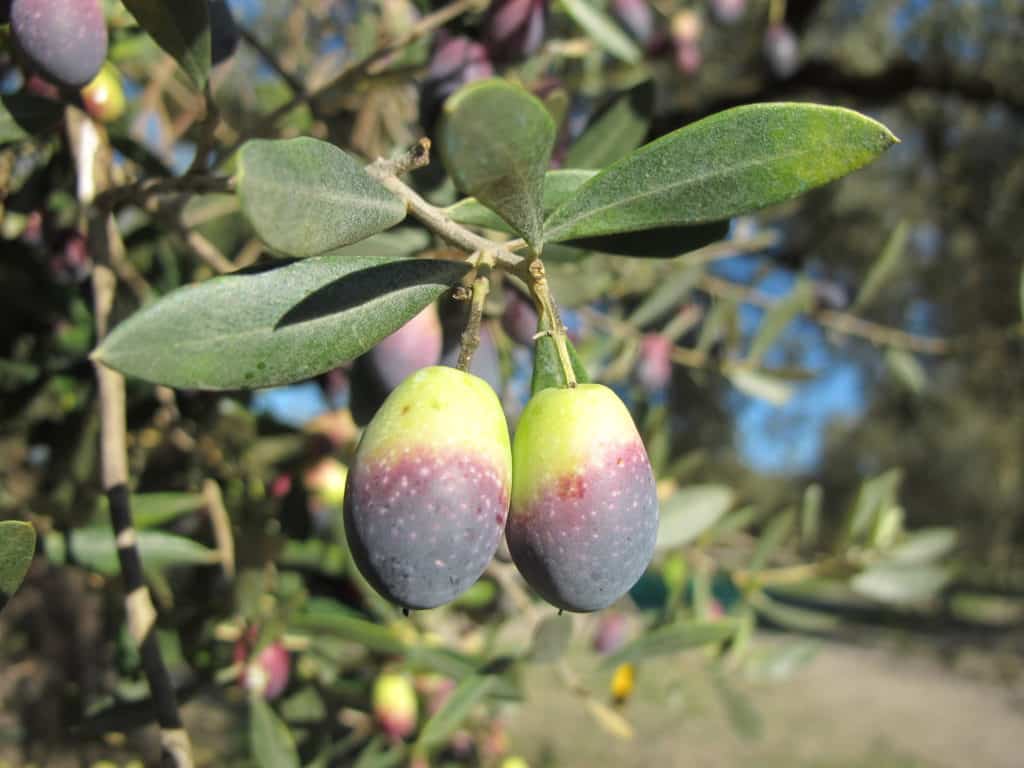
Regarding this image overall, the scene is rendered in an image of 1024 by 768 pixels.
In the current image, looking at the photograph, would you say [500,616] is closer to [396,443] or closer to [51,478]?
[51,478]

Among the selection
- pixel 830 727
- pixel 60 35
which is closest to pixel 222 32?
pixel 60 35

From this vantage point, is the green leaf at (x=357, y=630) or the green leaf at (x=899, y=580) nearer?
the green leaf at (x=357, y=630)

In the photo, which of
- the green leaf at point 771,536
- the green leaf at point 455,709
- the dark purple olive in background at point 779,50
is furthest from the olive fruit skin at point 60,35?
the dark purple olive in background at point 779,50

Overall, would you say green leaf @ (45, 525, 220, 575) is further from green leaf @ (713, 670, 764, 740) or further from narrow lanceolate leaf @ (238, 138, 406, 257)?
green leaf @ (713, 670, 764, 740)

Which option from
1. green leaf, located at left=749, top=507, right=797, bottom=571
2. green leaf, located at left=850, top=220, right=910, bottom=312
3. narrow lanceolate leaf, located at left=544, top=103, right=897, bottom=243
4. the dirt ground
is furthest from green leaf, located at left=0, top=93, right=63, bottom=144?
the dirt ground

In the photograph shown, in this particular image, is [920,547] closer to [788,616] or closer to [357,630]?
[788,616]

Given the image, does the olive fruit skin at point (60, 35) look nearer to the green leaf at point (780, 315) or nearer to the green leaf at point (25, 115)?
the green leaf at point (25, 115)
